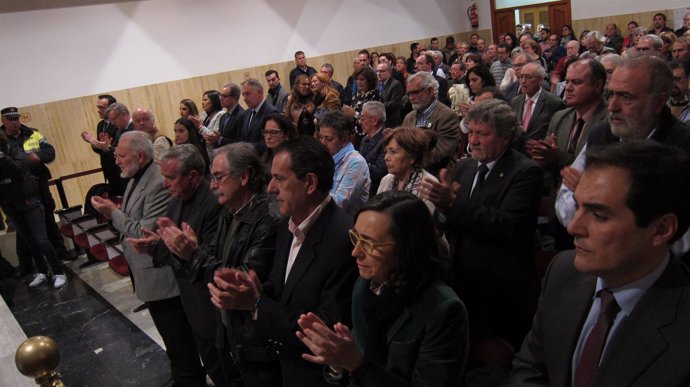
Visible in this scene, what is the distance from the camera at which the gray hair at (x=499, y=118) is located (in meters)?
2.77

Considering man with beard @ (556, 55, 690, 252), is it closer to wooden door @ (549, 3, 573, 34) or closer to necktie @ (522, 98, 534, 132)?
necktie @ (522, 98, 534, 132)

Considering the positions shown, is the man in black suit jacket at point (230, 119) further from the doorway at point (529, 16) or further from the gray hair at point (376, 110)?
the doorway at point (529, 16)

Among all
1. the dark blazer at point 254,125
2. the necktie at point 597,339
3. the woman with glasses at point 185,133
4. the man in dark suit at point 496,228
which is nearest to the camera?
the necktie at point 597,339

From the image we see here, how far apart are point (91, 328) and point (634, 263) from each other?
485 cm

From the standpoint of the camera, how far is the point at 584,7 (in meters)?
14.5

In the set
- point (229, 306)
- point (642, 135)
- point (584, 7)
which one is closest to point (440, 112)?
point (642, 135)

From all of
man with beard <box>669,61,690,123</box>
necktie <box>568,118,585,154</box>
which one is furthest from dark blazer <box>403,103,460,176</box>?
man with beard <box>669,61,690,123</box>

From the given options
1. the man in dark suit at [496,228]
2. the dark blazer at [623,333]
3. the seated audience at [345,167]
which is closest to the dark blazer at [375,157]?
the seated audience at [345,167]

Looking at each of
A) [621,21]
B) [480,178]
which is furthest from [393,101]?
[621,21]

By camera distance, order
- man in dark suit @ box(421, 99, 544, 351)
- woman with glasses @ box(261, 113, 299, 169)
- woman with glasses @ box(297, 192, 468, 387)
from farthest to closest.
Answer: woman with glasses @ box(261, 113, 299, 169) < man in dark suit @ box(421, 99, 544, 351) < woman with glasses @ box(297, 192, 468, 387)

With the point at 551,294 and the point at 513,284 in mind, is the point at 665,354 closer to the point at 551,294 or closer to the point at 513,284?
the point at 551,294

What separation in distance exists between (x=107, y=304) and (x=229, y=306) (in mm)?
3756

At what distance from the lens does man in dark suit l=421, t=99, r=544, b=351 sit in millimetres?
2564

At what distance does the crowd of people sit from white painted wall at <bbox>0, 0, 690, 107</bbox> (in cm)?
636
